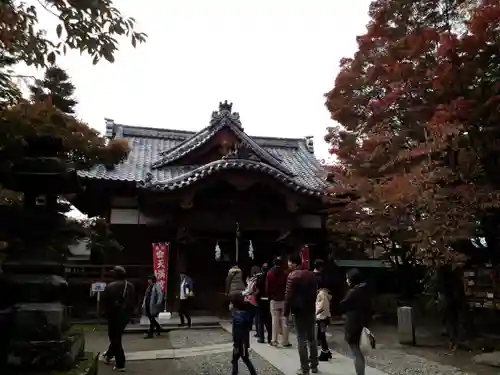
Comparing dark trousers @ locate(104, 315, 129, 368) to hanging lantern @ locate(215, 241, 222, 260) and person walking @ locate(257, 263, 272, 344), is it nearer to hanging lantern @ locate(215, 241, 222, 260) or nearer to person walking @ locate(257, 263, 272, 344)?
person walking @ locate(257, 263, 272, 344)

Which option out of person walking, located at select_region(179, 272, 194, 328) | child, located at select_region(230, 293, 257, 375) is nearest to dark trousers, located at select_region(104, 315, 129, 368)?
child, located at select_region(230, 293, 257, 375)

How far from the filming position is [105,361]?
867cm

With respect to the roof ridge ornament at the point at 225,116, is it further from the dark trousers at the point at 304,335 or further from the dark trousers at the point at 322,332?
the dark trousers at the point at 304,335

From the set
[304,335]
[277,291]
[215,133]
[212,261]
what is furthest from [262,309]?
[215,133]

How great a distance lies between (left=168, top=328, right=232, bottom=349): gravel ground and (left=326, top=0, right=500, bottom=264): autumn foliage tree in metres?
5.32

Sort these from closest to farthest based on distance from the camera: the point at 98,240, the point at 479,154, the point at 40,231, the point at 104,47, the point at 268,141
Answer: the point at 104,47
the point at 40,231
the point at 479,154
the point at 98,240
the point at 268,141

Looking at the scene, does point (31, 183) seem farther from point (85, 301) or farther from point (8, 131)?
point (85, 301)

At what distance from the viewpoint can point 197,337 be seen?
39.8 feet

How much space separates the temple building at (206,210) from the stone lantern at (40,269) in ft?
24.7

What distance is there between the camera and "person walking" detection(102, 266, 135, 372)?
7.79 meters

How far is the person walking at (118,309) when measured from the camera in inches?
307

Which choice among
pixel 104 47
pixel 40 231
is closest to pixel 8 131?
pixel 40 231

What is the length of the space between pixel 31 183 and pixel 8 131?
88cm

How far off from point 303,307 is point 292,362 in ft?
5.76
